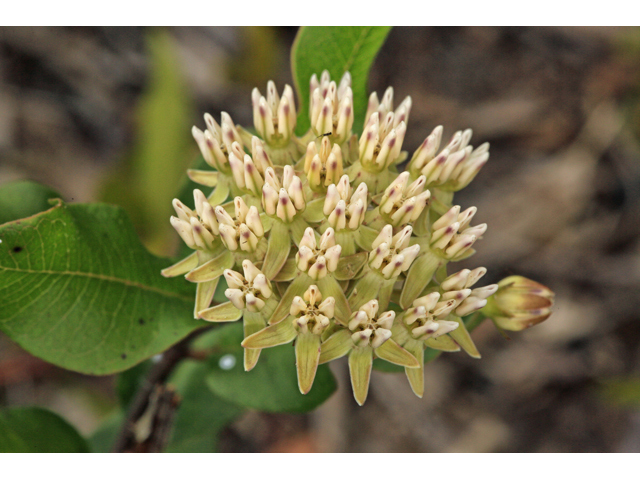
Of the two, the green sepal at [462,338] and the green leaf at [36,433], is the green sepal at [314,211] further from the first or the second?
the green leaf at [36,433]

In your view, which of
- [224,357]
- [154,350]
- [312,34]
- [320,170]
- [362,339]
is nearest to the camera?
[362,339]

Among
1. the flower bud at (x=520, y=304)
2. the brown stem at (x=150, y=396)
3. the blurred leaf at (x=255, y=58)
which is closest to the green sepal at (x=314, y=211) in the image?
the flower bud at (x=520, y=304)

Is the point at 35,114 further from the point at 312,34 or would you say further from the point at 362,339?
the point at 362,339

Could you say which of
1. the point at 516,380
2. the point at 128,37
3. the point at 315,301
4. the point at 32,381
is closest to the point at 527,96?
the point at 516,380

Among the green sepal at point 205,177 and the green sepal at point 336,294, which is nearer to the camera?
the green sepal at point 336,294

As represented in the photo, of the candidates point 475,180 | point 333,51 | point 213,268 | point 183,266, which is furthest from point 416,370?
point 475,180

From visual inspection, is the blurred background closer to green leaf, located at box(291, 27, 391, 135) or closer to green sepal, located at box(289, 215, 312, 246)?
green leaf, located at box(291, 27, 391, 135)
